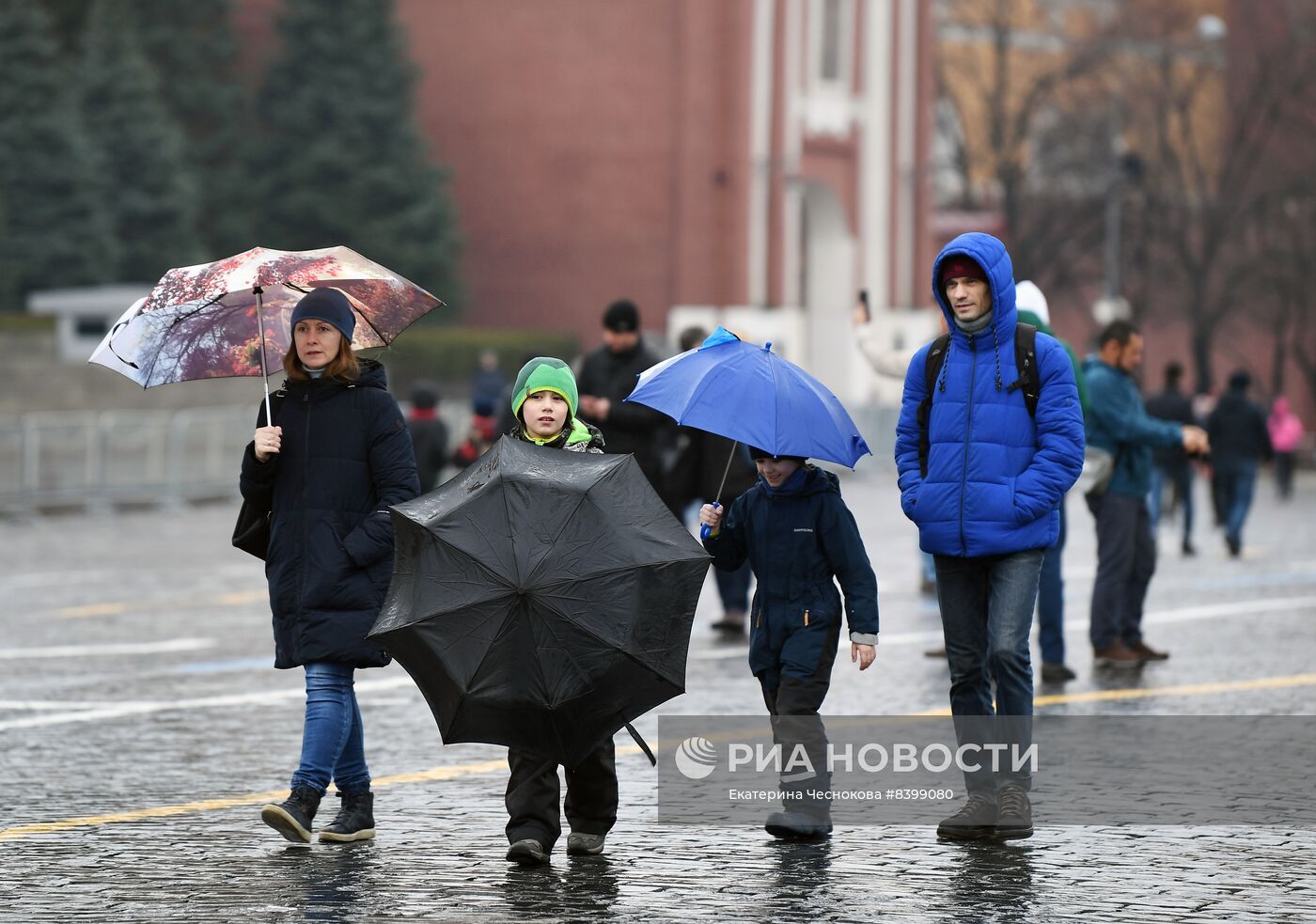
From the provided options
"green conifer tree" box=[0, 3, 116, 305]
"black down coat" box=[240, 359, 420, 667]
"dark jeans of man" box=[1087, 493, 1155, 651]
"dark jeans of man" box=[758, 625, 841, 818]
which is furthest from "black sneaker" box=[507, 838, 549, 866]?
"green conifer tree" box=[0, 3, 116, 305]

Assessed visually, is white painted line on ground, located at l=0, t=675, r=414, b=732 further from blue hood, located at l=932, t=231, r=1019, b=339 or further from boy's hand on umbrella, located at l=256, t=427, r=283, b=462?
blue hood, located at l=932, t=231, r=1019, b=339

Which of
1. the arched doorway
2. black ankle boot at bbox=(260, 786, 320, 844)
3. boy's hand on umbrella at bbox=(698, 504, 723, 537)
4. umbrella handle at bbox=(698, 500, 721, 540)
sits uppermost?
the arched doorway

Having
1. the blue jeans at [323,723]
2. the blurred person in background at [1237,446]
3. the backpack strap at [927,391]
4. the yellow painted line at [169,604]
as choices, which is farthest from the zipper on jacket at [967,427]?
the blurred person in background at [1237,446]

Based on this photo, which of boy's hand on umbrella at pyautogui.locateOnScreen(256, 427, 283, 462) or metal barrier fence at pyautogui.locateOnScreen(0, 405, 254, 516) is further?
metal barrier fence at pyautogui.locateOnScreen(0, 405, 254, 516)

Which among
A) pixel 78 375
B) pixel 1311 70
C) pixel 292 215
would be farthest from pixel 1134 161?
pixel 78 375

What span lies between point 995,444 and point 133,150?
36296 mm

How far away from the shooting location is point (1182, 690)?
1130 centimetres

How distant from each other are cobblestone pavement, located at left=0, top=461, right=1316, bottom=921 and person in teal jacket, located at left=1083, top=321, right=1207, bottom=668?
0.25 m

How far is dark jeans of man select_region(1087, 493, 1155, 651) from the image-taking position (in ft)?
40.5

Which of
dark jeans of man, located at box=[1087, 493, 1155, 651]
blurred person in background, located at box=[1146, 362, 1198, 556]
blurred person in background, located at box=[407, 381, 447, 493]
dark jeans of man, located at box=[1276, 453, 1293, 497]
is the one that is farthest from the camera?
dark jeans of man, located at box=[1276, 453, 1293, 497]

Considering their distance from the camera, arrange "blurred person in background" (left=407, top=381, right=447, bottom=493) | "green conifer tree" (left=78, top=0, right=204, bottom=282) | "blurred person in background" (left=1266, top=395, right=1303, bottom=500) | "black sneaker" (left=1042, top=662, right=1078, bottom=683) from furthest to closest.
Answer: "green conifer tree" (left=78, top=0, right=204, bottom=282)
"blurred person in background" (left=1266, top=395, right=1303, bottom=500)
"blurred person in background" (left=407, top=381, right=447, bottom=493)
"black sneaker" (left=1042, top=662, right=1078, bottom=683)

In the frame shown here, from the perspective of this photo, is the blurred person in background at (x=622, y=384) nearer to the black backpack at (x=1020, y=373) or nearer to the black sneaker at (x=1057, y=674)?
the black sneaker at (x=1057, y=674)

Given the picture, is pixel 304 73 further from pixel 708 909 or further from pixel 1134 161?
pixel 708 909

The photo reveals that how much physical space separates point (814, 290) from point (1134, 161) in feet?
41.3
